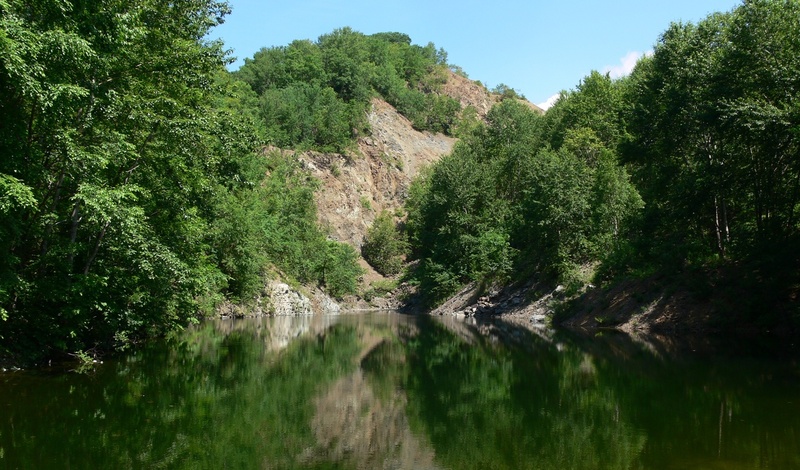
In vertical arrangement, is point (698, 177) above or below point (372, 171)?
below

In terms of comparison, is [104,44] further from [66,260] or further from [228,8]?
[228,8]

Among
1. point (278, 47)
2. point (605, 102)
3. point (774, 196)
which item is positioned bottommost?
point (774, 196)

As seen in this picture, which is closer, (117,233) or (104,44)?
(104,44)

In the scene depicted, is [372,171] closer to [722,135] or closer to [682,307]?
[682,307]

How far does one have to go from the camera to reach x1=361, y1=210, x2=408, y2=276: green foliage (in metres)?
81.7

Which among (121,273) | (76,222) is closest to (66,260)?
(76,222)

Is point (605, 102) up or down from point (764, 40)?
up

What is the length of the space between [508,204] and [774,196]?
1554 inches

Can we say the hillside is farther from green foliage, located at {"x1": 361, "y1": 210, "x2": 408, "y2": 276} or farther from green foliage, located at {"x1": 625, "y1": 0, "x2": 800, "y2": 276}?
green foliage, located at {"x1": 625, "y1": 0, "x2": 800, "y2": 276}

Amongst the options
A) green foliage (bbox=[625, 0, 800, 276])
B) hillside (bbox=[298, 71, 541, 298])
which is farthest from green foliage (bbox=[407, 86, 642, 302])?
green foliage (bbox=[625, 0, 800, 276])

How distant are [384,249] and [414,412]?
70.4 meters

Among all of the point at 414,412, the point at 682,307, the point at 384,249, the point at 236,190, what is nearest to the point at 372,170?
the point at 384,249

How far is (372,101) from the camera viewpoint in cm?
10069

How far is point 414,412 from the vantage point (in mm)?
11422
